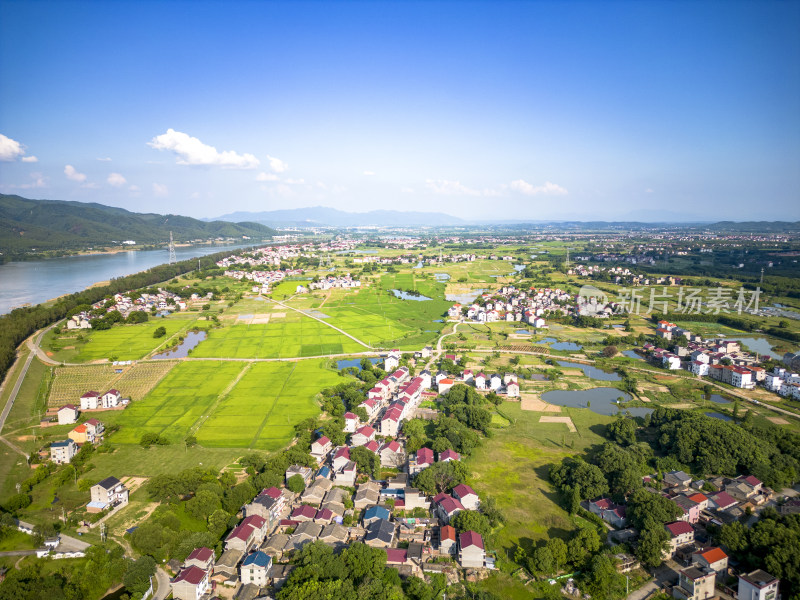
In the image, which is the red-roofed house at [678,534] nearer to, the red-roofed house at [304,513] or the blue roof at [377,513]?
the blue roof at [377,513]

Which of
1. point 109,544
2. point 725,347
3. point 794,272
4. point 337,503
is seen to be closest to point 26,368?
point 109,544

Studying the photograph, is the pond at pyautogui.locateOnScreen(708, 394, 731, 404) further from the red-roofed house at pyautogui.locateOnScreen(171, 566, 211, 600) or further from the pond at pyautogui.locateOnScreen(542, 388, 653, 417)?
the red-roofed house at pyautogui.locateOnScreen(171, 566, 211, 600)

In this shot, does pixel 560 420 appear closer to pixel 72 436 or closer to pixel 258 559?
pixel 258 559

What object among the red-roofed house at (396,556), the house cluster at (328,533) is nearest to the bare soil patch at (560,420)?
the house cluster at (328,533)

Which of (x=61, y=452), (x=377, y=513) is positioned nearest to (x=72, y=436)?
(x=61, y=452)

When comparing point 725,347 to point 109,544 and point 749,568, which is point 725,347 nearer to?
point 749,568

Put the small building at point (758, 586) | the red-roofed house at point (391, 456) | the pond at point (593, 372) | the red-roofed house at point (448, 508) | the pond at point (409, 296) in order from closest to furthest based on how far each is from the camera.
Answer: the small building at point (758, 586), the red-roofed house at point (448, 508), the red-roofed house at point (391, 456), the pond at point (593, 372), the pond at point (409, 296)
